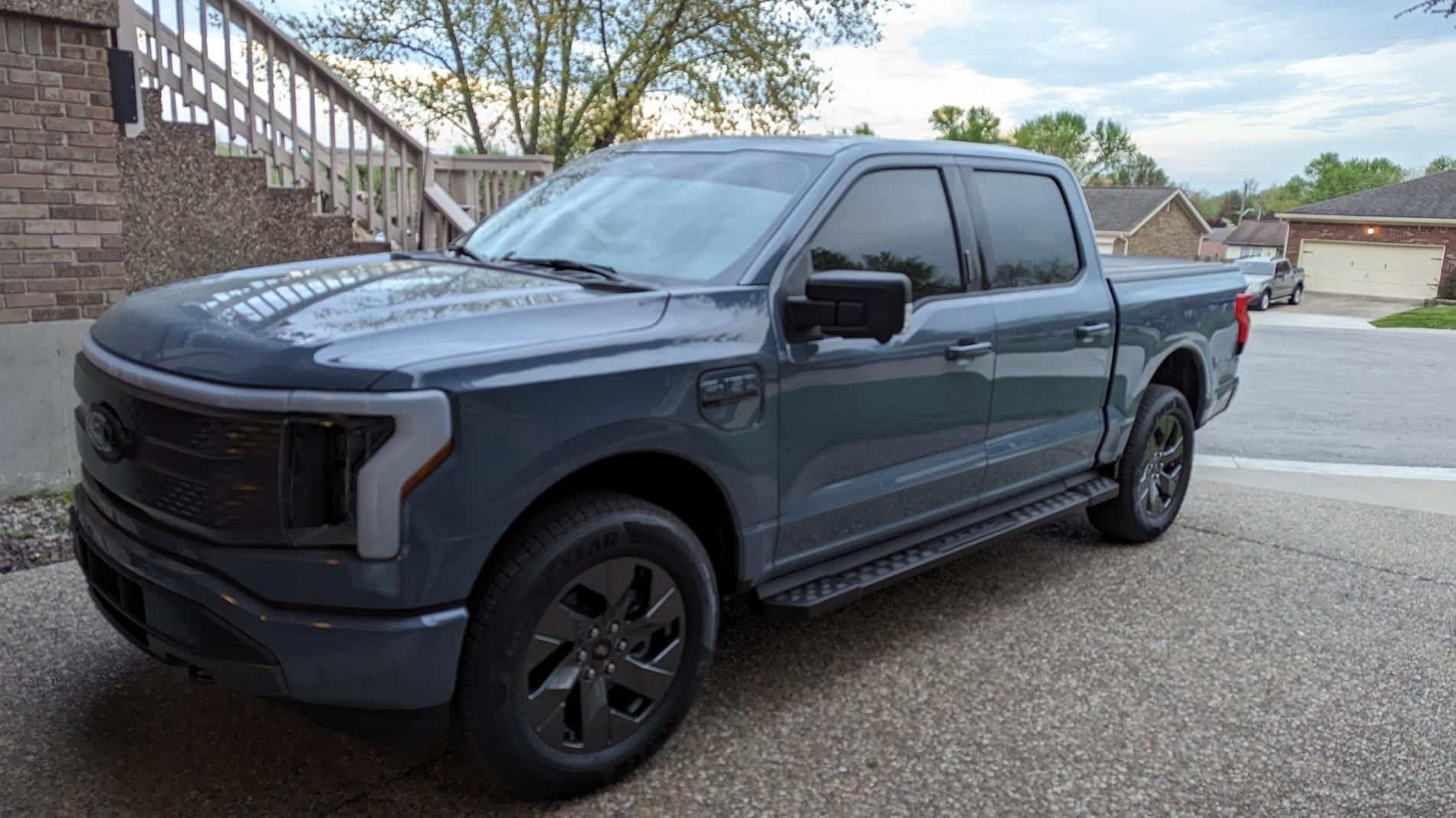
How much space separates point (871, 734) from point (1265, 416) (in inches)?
362

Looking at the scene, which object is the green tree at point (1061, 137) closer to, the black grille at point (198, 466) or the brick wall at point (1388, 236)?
the brick wall at point (1388, 236)

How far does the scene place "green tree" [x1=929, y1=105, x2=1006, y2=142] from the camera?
7788 centimetres

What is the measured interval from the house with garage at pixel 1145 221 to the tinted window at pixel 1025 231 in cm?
5073

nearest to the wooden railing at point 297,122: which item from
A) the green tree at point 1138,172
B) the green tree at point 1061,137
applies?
the green tree at point 1061,137

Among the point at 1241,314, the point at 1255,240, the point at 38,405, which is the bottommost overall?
the point at 1255,240

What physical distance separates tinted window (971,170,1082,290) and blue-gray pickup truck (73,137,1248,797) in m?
0.02

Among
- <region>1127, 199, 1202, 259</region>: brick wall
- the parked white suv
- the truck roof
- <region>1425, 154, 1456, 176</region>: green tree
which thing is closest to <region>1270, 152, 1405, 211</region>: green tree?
<region>1425, 154, 1456, 176</region>: green tree

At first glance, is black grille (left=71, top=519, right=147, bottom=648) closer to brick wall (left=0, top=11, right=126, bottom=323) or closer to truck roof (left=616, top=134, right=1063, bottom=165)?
truck roof (left=616, top=134, right=1063, bottom=165)

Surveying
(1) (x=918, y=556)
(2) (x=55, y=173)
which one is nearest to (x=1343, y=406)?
(1) (x=918, y=556)

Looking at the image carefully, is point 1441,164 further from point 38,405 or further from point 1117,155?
point 38,405

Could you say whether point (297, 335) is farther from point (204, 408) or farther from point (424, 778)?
point (424, 778)

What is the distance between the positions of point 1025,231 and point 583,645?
2.77 m

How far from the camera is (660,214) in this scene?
3818 millimetres

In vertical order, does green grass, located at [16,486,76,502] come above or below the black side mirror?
below
